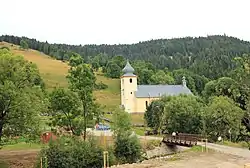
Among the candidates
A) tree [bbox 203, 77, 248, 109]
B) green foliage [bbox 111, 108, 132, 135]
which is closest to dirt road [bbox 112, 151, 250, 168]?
green foliage [bbox 111, 108, 132, 135]

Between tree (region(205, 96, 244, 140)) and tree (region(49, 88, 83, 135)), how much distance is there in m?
13.6

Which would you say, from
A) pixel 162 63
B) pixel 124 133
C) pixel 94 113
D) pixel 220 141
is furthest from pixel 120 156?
pixel 162 63

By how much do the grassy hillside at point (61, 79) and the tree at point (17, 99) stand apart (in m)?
49.6

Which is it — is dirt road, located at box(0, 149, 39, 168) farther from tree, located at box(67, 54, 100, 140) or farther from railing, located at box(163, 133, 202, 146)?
railing, located at box(163, 133, 202, 146)

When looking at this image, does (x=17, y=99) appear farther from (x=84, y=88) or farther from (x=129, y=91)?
(x=129, y=91)

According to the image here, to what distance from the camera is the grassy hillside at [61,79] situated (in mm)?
92438

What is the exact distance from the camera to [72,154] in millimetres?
28234

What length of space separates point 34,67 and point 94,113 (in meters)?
6.38

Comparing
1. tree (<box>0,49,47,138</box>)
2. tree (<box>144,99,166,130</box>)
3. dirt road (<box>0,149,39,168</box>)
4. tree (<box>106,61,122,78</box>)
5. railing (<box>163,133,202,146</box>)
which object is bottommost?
dirt road (<box>0,149,39,168</box>)

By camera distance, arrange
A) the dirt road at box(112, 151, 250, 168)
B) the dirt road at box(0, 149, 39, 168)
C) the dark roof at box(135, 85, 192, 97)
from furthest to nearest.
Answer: the dark roof at box(135, 85, 192, 97), the dirt road at box(0, 149, 39, 168), the dirt road at box(112, 151, 250, 168)

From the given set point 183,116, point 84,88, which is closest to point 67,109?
point 84,88

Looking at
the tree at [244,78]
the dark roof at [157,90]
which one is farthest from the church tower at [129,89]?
the tree at [244,78]

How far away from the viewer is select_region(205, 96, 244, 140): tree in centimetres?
3922

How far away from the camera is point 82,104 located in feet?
111
